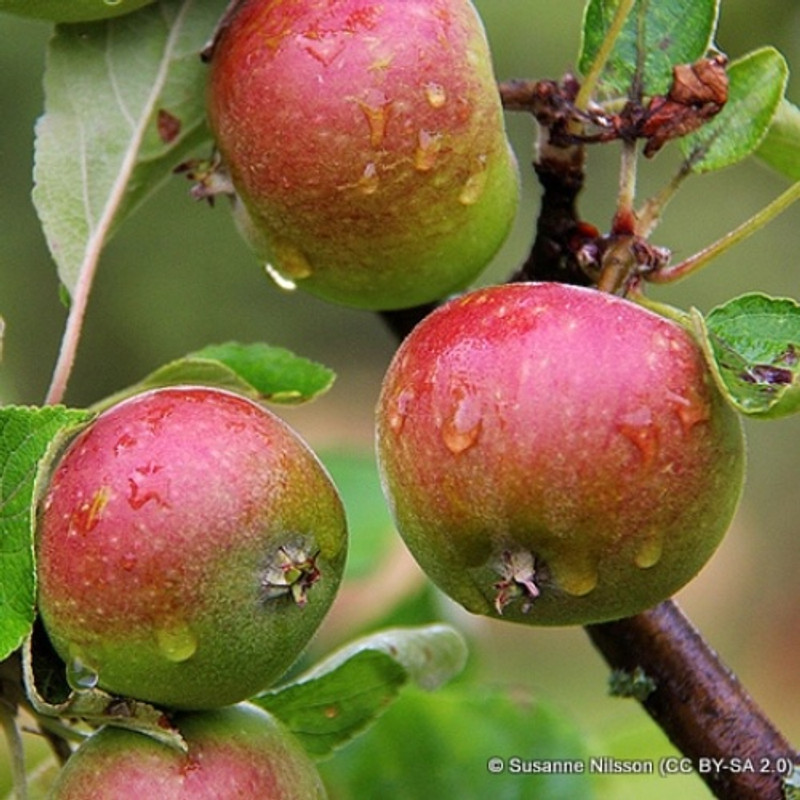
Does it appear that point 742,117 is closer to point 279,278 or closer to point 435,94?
point 435,94

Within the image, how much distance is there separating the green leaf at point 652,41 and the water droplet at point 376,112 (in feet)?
0.50

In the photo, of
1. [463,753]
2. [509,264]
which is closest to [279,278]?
[463,753]

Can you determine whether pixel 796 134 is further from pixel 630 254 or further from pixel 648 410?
pixel 648 410

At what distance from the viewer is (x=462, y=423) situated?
84 cm

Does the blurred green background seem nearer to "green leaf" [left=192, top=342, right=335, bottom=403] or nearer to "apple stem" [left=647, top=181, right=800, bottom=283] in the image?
"green leaf" [left=192, top=342, right=335, bottom=403]

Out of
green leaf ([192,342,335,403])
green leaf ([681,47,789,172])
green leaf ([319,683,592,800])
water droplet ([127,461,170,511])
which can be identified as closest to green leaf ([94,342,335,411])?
green leaf ([192,342,335,403])

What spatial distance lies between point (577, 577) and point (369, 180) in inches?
11.7

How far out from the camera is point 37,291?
698 centimetres

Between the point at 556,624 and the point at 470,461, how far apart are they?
5.0 inches

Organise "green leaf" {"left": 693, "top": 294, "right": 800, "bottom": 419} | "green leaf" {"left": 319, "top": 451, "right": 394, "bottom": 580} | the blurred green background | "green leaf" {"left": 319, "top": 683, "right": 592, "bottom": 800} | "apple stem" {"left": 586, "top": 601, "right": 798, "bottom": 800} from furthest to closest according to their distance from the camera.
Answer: the blurred green background
"green leaf" {"left": 319, "top": 451, "right": 394, "bottom": 580}
"green leaf" {"left": 319, "top": 683, "right": 592, "bottom": 800}
"apple stem" {"left": 586, "top": 601, "right": 798, "bottom": 800}
"green leaf" {"left": 693, "top": 294, "right": 800, "bottom": 419}

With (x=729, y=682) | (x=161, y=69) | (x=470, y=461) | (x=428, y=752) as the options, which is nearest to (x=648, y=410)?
(x=470, y=461)

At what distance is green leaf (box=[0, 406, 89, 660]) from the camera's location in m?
0.87

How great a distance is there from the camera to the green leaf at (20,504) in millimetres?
874

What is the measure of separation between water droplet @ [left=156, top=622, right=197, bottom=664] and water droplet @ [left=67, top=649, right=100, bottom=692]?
0.18 feet
